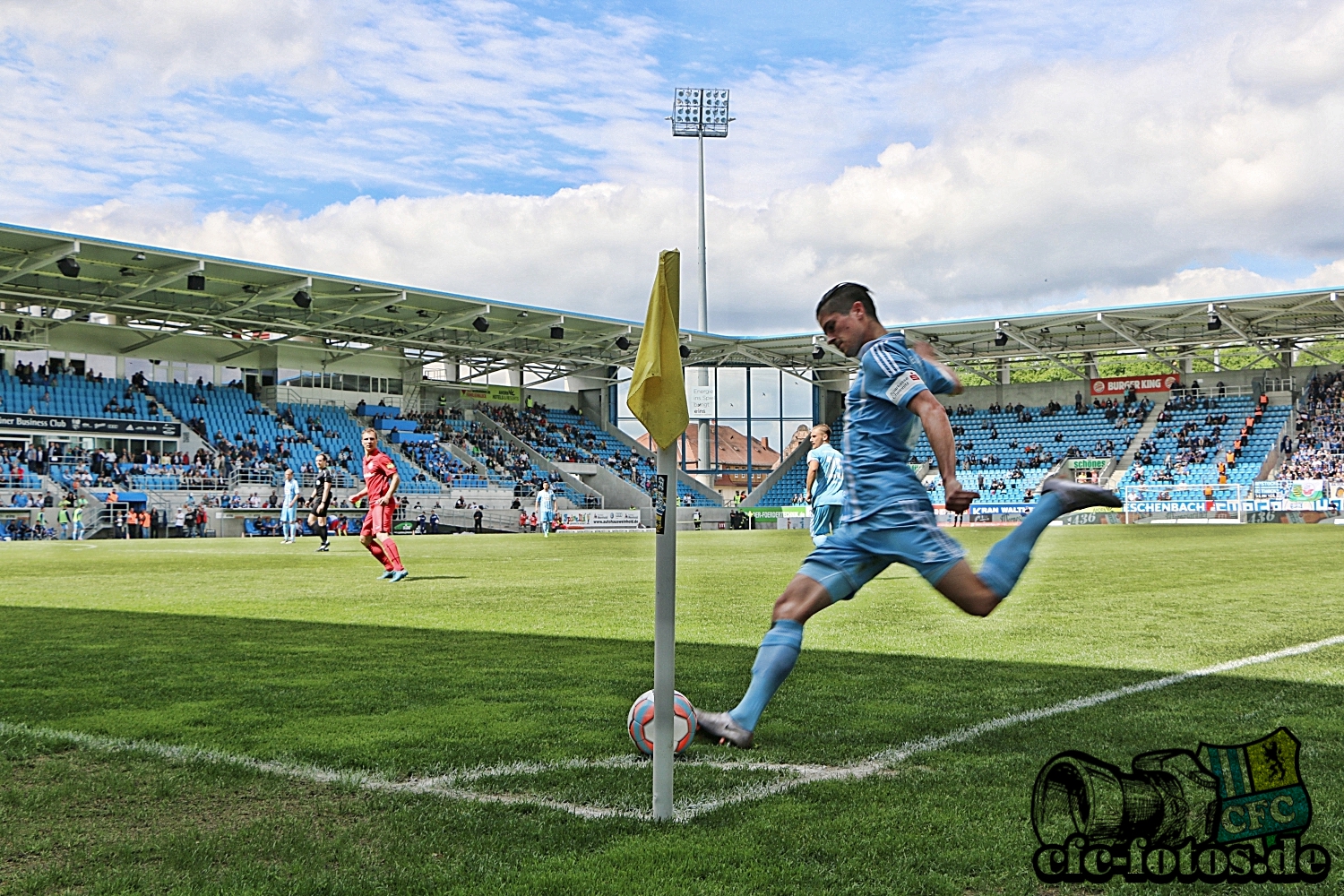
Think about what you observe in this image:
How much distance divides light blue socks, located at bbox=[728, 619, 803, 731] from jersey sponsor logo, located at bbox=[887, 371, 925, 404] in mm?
1014

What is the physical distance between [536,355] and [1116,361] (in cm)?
5176

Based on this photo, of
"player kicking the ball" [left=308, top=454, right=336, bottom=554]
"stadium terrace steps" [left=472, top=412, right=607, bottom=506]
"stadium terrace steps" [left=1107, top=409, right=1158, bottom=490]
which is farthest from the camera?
"stadium terrace steps" [left=472, top=412, right=607, bottom=506]

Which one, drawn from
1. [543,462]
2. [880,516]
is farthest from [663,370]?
[543,462]

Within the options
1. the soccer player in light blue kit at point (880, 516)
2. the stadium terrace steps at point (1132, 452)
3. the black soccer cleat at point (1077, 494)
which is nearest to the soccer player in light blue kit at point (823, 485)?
the black soccer cleat at point (1077, 494)

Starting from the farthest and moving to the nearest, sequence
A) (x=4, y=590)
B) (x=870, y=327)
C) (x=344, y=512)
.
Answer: (x=344, y=512)
(x=4, y=590)
(x=870, y=327)

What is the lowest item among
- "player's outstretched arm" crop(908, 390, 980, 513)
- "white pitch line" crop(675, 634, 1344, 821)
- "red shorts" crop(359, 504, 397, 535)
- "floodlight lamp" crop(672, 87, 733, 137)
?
"white pitch line" crop(675, 634, 1344, 821)

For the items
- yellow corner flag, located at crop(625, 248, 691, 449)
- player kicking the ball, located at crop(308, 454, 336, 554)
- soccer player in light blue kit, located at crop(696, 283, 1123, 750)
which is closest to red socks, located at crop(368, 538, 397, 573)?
player kicking the ball, located at crop(308, 454, 336, 554)

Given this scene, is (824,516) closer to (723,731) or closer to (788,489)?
(723,731)

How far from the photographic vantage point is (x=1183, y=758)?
4.60 metres

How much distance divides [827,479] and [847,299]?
375 inches

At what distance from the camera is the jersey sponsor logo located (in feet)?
15.2

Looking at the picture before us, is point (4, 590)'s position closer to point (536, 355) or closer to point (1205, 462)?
point (536, 355)

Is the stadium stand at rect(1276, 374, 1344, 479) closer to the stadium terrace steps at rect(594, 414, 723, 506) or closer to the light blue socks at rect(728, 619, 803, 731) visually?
the stadium terrace steps at rect(594, 414, 723, 506)

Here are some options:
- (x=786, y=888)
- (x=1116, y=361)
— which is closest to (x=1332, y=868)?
(x=786, y=888)
